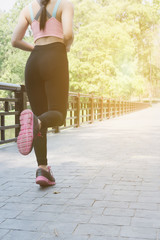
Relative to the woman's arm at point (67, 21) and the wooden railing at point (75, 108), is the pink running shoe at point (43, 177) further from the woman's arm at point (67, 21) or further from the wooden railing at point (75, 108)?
the wooden railing at point (75, 108)

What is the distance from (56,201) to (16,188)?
0.71 metres

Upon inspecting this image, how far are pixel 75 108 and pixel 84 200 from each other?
33.9ft

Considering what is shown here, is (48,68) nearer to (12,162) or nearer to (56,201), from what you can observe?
(56,201)

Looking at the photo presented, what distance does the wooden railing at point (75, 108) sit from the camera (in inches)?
306

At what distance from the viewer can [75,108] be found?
538 inches

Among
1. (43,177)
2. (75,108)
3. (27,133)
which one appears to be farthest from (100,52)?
(27,133)

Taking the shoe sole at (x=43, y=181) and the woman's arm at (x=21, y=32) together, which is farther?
the shoe sole at (x=43, y=181)

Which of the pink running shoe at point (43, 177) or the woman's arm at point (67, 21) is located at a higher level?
the woman's arm at point (67, 21)

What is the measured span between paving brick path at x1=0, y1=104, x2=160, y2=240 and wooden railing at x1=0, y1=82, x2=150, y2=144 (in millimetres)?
1914

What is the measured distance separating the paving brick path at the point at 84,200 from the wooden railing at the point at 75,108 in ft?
6.28

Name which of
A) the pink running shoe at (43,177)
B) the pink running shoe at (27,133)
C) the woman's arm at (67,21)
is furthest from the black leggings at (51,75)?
the pink running shoe at (43,177)

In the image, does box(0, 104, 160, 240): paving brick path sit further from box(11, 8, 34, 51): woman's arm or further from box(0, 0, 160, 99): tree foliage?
box(0, 0, 160, 99): tree foliage

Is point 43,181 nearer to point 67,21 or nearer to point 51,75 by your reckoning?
point 51,75

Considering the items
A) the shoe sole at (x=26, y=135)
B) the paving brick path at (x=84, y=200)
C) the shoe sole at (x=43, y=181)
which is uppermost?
the shoe sole at (x=26, y=135)
